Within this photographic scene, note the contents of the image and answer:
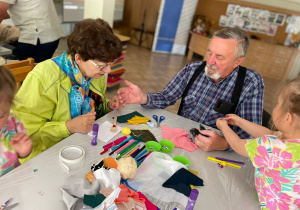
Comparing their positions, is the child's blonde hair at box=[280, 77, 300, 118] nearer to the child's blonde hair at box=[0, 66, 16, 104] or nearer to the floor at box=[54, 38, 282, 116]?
the child's blonde hair at box=[0, 66, 16, 104]

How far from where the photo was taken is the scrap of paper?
1373 millimetres

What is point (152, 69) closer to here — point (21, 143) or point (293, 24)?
point (293, 24)

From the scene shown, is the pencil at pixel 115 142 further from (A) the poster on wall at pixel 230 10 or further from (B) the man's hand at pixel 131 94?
(A) the poster on wall at pixel 230 10

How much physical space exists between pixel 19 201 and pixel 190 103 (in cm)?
144

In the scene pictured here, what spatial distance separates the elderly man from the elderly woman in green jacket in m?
0.34

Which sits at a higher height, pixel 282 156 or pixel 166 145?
pixel 282 156

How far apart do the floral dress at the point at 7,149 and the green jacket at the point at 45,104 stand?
0.14m

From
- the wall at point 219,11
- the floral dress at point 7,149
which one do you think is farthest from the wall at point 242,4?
the floral dress at point 7,149

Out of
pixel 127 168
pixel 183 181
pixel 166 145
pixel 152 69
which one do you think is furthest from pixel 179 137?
pixel 152 69

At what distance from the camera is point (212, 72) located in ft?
6.01

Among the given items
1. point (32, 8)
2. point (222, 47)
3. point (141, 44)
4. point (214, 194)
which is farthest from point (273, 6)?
point (214, 194)

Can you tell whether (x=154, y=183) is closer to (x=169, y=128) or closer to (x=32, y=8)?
(x=169, y=128)

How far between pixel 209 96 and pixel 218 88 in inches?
3.8

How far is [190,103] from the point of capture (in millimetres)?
2010
